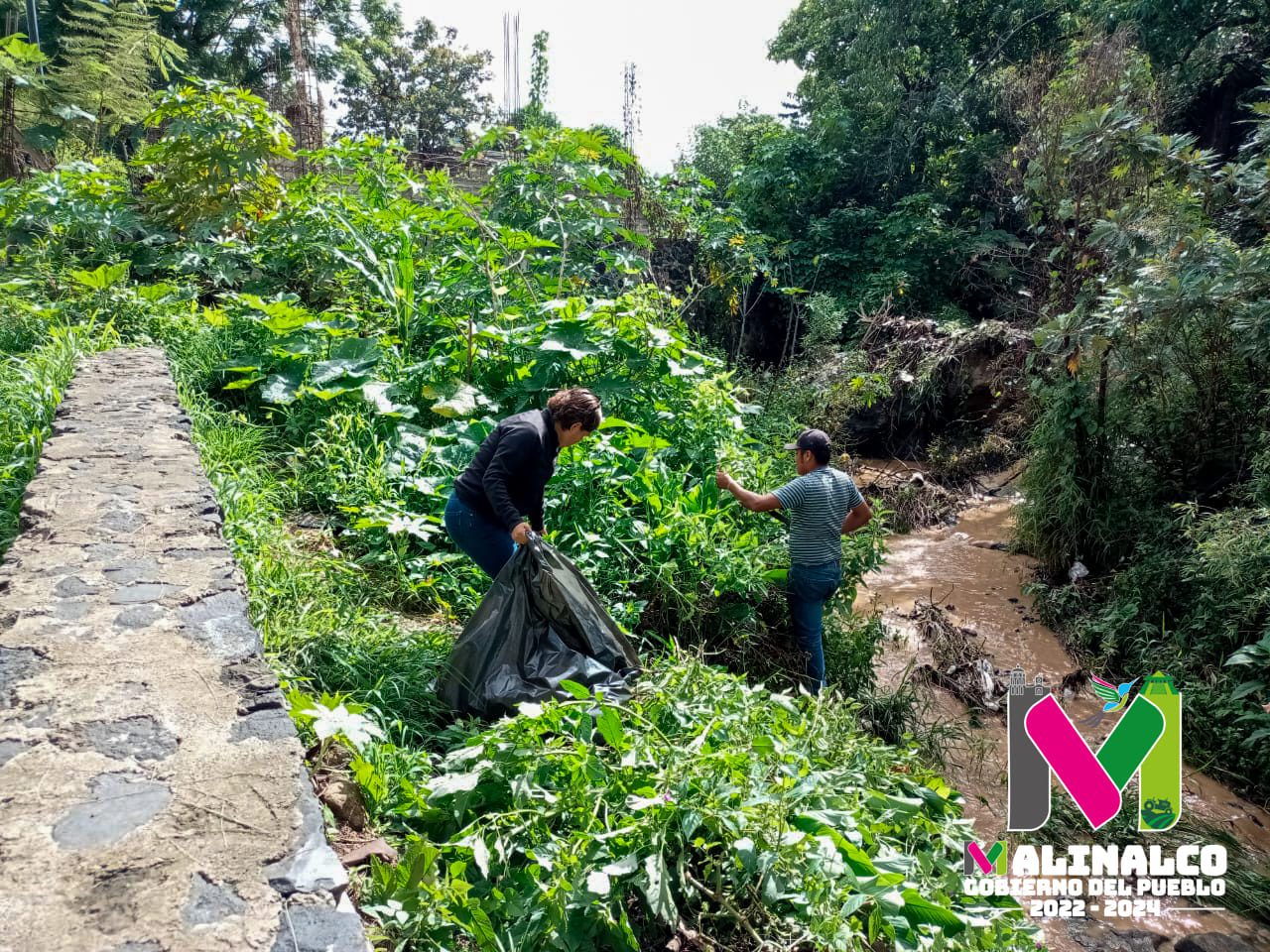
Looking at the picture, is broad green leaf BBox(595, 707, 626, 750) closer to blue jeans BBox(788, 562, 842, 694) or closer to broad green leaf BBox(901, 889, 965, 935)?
broad green leaf BBox(901, 889, 965, 935)

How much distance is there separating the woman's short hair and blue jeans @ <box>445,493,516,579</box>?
51 centimetres

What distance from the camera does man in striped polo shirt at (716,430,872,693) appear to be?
3.95 metres

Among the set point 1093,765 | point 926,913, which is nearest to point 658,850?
point 926,913

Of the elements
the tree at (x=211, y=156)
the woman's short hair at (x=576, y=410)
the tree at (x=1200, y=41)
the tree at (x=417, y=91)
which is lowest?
the woman's short hair at (x=576, y=410)

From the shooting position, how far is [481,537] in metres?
3.11

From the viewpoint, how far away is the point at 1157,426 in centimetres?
604

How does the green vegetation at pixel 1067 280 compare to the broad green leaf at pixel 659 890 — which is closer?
the broad green leaf at pixel 659 890

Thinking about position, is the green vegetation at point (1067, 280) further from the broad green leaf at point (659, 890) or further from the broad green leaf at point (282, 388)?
the broad green leaf at point (282, 388)

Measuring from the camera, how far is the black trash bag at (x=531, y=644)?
8.70ft

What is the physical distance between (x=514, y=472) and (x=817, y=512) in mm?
1722

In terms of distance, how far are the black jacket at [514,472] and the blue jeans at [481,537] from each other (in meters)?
0.03

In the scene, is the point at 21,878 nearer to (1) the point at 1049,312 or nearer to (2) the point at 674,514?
(2) the point at 674,514

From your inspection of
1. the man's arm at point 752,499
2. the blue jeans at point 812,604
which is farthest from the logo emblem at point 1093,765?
the man's arm at point 752,499

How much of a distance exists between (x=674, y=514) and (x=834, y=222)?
9.64 metres
